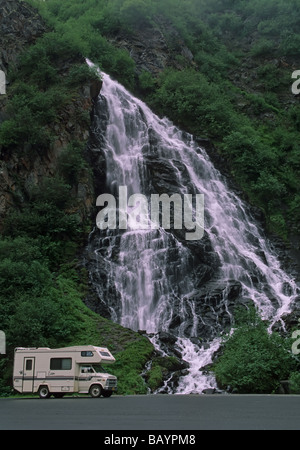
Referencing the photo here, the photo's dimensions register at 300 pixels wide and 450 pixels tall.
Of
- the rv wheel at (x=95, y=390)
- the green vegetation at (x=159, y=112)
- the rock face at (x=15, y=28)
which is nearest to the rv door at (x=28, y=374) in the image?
the green vegetation at (x=159, y=112)

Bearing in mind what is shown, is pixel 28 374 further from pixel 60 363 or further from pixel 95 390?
pixel 95 390

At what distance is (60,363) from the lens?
65.8 ft

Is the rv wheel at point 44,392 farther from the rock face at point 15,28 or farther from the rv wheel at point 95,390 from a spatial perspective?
the rock face at point 15,28

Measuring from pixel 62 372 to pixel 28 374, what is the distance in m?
1.48

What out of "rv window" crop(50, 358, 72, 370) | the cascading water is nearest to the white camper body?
"rv window" crop(50, 358, 72, 370)

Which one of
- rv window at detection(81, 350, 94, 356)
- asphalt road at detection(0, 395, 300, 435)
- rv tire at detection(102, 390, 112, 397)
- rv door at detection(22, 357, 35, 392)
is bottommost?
asphalt road at detection(0, 395, 300, 435)

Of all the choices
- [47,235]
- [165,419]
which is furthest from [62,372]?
[47,235]

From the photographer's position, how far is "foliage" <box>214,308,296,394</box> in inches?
797

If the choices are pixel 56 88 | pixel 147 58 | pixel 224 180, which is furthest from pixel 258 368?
pixel 147 58

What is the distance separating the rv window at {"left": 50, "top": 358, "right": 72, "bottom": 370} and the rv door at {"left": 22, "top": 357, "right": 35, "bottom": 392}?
0.83 metres

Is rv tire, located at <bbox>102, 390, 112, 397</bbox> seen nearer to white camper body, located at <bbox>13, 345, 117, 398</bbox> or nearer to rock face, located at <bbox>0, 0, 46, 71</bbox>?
white camper body, located at <bbox>13, 345, 117, 398</bbox>

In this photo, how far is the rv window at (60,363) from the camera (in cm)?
1992
